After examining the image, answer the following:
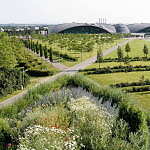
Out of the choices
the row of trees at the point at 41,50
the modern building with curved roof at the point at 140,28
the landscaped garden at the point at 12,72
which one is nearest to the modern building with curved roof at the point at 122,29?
the modern building with curved roof at the point at 140,28

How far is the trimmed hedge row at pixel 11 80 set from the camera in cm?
3916

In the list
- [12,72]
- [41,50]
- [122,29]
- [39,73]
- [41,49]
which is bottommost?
[39,73]

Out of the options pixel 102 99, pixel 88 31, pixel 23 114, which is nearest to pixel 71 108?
pixel 23 114

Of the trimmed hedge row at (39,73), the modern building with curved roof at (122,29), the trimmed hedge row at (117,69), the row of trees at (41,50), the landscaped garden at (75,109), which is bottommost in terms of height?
the trimmed hedge row at (39,73)

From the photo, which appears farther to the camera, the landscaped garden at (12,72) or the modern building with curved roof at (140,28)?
the modern building with curved roof at (140,28)

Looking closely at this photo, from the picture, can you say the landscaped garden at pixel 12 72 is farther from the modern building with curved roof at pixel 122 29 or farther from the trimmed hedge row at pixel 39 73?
the modern building with curved roof at pixel 122 29

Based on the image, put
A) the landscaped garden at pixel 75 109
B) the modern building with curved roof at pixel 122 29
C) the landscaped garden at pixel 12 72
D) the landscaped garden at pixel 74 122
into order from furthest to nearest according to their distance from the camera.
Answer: the modern building with curved roof at pixel 122 29 → the landscaped garden at pixel 12 72 → the landscaped garden at pixel 75 109 → the landscaped garden at pixel 74 122

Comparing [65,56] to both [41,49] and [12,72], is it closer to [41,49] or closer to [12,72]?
[41,49]

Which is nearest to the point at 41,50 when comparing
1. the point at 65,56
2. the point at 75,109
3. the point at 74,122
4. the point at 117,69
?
the point at 65,56

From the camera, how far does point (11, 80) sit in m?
40.8

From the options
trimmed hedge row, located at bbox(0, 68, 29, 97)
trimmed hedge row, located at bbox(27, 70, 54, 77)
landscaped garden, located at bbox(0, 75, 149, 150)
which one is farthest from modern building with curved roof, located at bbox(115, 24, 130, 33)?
landscaped garden, located at bbox(0, 75, 149, 150)

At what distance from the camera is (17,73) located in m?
42.9

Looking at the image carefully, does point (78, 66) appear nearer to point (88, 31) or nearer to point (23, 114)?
point (23, 114)

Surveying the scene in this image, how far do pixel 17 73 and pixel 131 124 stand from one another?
26.2m
